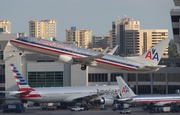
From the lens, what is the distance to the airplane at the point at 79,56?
386 ft

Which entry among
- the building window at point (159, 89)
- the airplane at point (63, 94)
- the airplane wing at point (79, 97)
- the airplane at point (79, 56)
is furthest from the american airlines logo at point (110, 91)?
the airplane at point (79, 56)

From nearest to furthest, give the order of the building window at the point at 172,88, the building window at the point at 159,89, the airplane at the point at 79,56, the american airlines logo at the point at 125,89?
the airplane at the point at 79,56 < the american airlines logo at the point at 125,89 < the building window at the point at 172,88 < the building window at the point at 159,89

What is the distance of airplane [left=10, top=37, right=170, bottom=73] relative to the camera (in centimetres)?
11756

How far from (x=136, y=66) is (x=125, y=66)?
7.41 ft

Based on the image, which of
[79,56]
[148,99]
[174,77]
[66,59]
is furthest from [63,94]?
[66,59]

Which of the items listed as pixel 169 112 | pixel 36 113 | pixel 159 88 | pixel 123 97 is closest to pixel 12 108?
pixel 36 113

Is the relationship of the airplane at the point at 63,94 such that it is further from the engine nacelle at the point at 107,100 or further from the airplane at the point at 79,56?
the airplane at the point at 79,56

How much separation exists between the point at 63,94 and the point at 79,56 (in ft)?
162

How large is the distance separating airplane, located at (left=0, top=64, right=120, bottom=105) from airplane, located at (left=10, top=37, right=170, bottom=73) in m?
38.2

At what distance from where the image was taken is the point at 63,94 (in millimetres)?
170125

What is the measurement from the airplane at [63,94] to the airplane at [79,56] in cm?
3824

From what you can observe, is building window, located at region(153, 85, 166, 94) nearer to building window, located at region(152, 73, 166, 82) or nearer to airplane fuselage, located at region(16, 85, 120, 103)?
building window, located at region(152, 73, 166, 82)

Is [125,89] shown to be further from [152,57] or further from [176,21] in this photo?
[176,21]

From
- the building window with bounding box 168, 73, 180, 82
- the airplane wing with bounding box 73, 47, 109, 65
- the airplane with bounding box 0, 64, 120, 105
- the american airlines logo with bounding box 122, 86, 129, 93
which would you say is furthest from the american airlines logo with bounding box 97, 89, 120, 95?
the airplane wing with bounding box 73, 47, 109, 65
